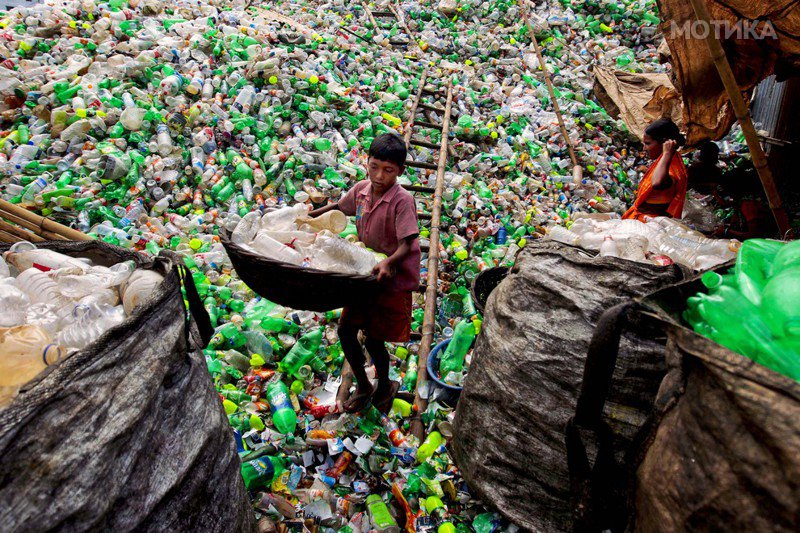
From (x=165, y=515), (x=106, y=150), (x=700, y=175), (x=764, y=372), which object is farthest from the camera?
(x=700, y=175)

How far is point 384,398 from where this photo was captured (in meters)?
2.77

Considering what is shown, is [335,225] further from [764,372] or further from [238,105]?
[238,105]

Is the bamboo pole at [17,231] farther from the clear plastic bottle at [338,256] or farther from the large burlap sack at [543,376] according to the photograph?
the large burlap sack at [543,376]

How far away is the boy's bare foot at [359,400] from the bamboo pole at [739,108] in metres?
2.46

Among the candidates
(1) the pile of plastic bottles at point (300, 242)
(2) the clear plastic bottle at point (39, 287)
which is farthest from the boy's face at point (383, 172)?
(2) the clear plastic bottle at point (39, 287)

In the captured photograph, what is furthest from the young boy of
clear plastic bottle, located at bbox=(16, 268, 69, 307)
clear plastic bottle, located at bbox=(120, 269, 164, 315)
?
clear plastic bottle, located at bbox=(16, 268, 69, 307)

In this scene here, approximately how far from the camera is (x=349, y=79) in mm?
5980

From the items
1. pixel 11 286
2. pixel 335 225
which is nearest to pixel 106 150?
pixel 335 225

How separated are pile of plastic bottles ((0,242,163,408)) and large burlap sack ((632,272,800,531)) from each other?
1301 millimetres

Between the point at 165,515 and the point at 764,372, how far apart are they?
1.33 metres

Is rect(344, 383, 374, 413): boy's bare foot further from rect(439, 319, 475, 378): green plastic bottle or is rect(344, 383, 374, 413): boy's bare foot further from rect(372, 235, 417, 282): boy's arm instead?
rect(372, 235, 417, 282): boy's arm

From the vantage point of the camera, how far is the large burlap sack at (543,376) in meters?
1.67

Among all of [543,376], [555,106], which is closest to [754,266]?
[543,376]

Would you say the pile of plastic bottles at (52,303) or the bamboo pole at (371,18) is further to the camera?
the bamboo pole at (371,18)
